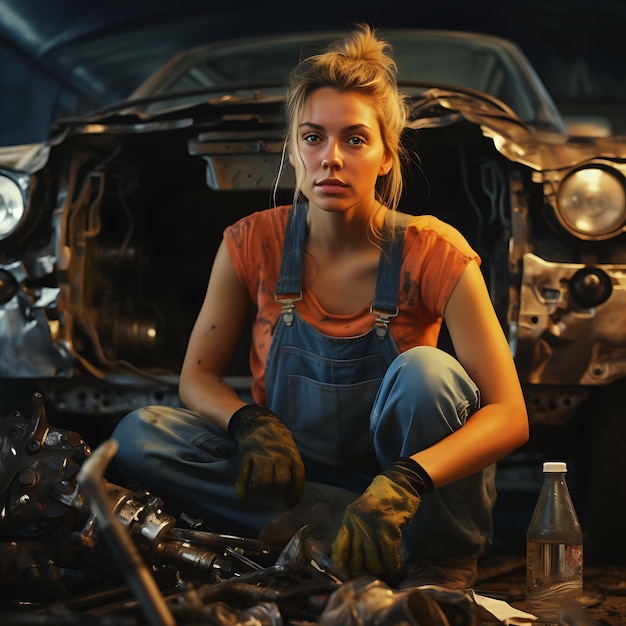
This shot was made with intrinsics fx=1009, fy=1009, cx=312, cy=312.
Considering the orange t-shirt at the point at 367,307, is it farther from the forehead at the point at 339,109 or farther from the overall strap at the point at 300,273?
the forehead at the point at 339,109

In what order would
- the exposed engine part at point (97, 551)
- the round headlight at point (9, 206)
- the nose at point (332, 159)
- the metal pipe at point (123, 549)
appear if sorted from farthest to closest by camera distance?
the round headlight at point (9, 206) → the nose at point (332, 159) → the exposed engine part at point (97, 551) → the metal pipe at point (123, 549)

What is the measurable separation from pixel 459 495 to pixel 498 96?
1.60 meters

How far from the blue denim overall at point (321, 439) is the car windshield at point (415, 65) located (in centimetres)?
127

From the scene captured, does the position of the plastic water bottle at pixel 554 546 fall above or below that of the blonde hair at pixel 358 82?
below

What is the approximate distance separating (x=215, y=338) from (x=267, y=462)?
12.6 inches

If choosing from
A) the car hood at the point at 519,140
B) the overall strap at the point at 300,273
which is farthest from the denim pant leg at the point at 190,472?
the car hood at the point at 519,140

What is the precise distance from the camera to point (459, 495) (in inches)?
65.3

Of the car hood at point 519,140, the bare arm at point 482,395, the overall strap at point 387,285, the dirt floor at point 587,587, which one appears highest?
the car hood at point 519,140

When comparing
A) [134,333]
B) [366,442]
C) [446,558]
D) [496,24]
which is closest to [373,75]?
[366,442]

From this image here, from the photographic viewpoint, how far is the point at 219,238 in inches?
96.3

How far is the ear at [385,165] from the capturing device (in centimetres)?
173

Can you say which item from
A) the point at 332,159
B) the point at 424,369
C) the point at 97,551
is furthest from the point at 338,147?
the point at 97,551

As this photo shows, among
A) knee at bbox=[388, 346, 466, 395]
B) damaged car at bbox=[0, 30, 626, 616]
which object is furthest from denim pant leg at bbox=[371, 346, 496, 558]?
damaged car at bbox=[0, 30, 626, 616]

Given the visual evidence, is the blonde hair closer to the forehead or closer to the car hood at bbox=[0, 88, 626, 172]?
the forehead
